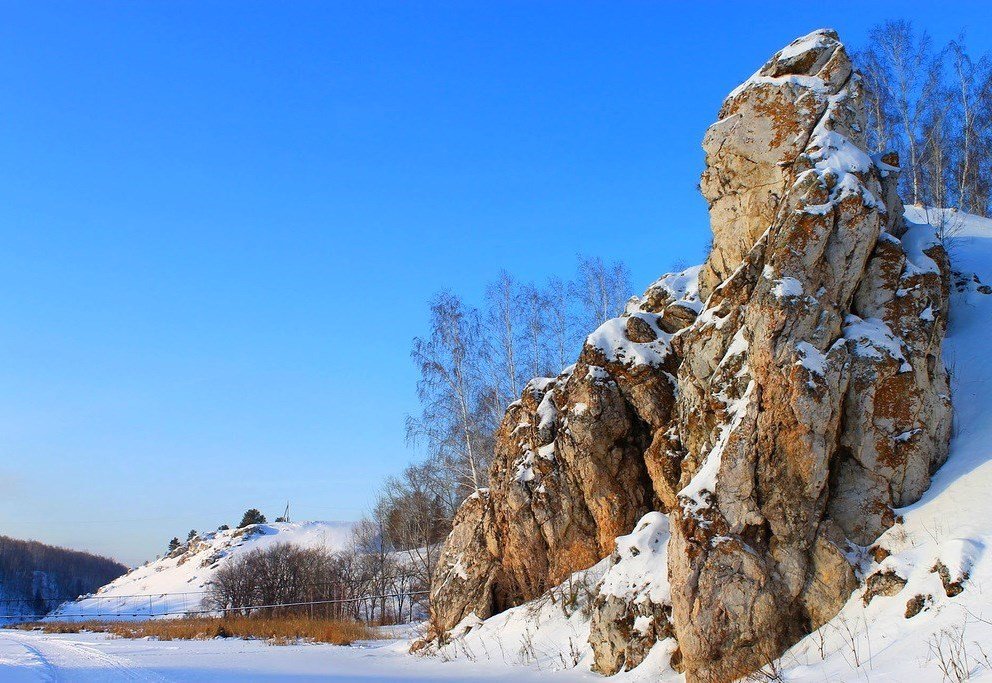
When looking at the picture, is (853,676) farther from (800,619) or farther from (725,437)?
(725,437)

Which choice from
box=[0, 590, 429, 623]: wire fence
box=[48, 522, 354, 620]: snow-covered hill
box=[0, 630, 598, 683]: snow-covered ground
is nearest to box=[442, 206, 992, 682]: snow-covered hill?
box=[0, 630, 598, 683]: snow-covered ground

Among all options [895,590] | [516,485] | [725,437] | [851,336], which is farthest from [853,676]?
[516,485]

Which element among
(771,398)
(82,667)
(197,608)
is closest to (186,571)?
(197,608)

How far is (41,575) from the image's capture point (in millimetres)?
101625

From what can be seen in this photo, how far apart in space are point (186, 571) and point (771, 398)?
71.4 m

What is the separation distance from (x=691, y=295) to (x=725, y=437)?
5.99 m

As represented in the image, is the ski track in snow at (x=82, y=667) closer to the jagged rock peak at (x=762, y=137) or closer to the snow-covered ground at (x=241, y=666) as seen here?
the snow-covered ground at (x=241, y=666)

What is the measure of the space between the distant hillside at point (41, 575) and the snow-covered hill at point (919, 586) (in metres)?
75.6

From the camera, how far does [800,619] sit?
10.2 m

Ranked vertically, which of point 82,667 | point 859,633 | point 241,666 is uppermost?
point 859,633

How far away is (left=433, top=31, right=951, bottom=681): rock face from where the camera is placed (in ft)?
34.4

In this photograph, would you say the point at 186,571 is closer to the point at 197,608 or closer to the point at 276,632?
the point at 197,608

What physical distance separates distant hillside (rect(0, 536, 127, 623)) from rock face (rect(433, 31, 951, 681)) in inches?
3003

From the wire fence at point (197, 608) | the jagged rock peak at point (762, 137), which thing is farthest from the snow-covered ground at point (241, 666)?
the wire fence at point (197, 608)
